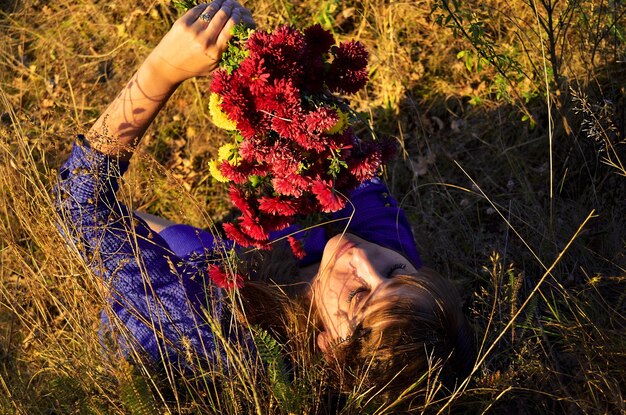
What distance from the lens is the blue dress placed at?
2.29 metres

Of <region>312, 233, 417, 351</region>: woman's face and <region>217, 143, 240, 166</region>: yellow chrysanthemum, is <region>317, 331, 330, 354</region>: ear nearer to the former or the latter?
<region>312, 233, 417, 351</region>: woman's face

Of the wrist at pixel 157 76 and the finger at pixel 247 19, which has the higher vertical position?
the finger at pixel 247 19

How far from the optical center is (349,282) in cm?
247

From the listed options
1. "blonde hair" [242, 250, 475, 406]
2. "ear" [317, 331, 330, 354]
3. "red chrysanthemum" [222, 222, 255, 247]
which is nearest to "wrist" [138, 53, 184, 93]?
"red chrysanthemum" [222, 222, 255, 247]

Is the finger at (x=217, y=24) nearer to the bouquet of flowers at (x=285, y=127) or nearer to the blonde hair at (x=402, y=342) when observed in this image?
the bouquet of flowers at (x=285, y=127)

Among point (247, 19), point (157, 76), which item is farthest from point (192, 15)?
point (157, 76)

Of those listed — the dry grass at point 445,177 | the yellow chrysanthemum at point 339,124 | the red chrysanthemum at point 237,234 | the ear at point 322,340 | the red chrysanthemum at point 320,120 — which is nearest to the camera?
the red chrysanthemum at point 320,120

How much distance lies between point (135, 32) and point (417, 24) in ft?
6.24

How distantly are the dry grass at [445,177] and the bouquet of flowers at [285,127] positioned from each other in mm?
250

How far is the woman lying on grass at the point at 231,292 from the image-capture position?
7.48 feet

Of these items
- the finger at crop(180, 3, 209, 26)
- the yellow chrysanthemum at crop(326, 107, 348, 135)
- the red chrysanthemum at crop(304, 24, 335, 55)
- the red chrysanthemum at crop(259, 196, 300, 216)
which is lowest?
the red chrysanthemum at crop(259, 196, 300, 216)

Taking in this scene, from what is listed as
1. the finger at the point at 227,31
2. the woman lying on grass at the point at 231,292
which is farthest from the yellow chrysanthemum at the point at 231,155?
the finger at the point at 227,31

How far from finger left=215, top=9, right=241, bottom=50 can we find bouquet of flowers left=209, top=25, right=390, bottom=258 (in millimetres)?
30

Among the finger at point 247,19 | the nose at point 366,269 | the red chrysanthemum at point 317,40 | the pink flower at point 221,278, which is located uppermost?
the finger at point 247,19
